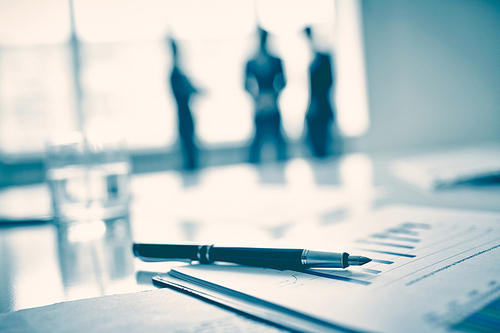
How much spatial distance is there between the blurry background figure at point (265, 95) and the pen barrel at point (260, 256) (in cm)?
360

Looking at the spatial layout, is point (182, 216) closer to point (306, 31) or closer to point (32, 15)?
point (32, 15)

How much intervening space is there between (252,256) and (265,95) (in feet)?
12.5

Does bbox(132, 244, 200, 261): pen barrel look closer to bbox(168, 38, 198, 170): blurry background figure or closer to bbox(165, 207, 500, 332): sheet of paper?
bbox(165, 207, 500, 332): sheet of paper

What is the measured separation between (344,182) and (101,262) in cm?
60

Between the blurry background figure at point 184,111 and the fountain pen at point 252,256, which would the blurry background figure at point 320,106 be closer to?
the blurry background figure at point 184,111

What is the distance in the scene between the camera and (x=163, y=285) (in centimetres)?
37

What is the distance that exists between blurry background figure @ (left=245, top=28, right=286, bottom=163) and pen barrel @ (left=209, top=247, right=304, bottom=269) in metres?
3.60

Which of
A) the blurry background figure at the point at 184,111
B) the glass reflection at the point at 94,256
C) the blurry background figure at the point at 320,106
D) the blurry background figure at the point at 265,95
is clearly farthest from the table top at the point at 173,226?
the blurry background figure at the point at 320,106

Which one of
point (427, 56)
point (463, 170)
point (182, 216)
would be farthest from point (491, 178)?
point (427, 56)

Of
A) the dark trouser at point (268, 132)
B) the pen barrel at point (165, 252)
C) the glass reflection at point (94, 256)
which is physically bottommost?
the glass reflection at point (94, 256)

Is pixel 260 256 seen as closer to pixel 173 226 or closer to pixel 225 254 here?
pixel 225 254

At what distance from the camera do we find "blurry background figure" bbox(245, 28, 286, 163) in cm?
407

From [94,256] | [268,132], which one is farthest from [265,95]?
[94,256]

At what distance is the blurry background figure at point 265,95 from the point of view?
4.07 m
